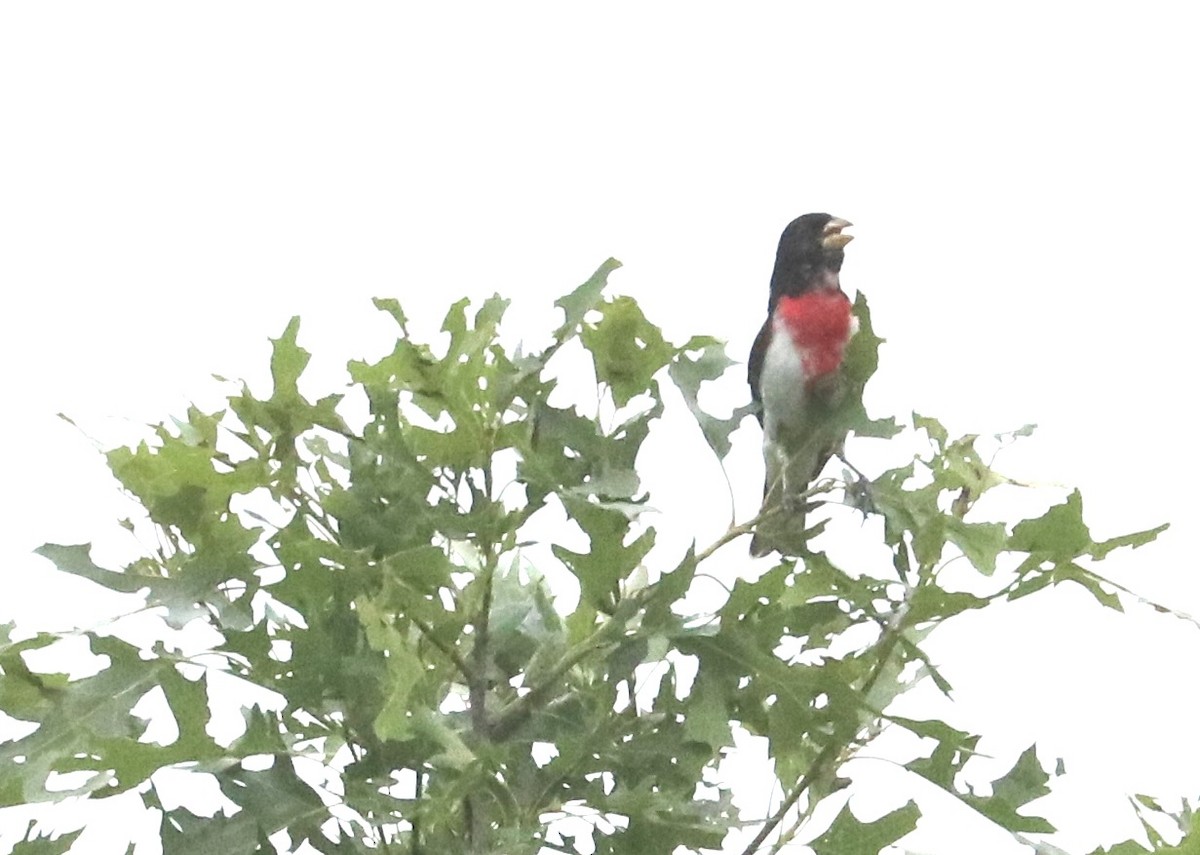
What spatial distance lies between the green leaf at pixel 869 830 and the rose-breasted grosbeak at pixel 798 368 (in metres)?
0.24

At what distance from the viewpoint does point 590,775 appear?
44.5 inches

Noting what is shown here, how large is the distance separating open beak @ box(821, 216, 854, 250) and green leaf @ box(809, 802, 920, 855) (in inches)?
37.6

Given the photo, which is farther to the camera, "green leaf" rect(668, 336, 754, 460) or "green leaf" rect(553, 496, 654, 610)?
"green leaf" rect(668, 336, 754, 460)

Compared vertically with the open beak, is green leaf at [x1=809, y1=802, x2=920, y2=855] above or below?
below

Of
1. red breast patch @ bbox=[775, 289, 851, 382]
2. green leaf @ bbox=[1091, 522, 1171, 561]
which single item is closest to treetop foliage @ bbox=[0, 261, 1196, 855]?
green leaf @ bbox=[1091, 522, 1171, 561]

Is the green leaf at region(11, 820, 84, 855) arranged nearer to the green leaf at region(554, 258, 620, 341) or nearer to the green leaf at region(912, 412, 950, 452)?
the green leaf at region(554, 258, 620, 341)

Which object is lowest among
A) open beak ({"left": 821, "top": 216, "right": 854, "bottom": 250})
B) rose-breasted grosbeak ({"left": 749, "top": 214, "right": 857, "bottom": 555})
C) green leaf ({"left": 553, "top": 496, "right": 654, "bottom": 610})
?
green leaf ({"left": 553, "top": 496, "right": 654, "bottom": 610})

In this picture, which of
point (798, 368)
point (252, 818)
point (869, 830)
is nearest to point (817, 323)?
point (798, 368)

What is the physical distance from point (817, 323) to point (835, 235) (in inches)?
8.4

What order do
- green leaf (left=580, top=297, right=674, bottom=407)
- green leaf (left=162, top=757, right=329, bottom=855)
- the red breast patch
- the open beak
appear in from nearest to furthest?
green leaf (left=162, top=757, right=329, bottom=855) → green leaf (left=580, top=297, right=674, bottom=407) → the red breast patch → the open beak

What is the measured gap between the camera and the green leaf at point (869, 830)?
1075 millimetres

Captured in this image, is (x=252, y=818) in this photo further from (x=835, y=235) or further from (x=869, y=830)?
(x=835, y=235)

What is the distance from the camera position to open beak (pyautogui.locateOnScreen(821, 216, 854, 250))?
1.86 metres

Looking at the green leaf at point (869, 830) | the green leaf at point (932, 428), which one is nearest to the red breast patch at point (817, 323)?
the green leaf at point (932, 428)
